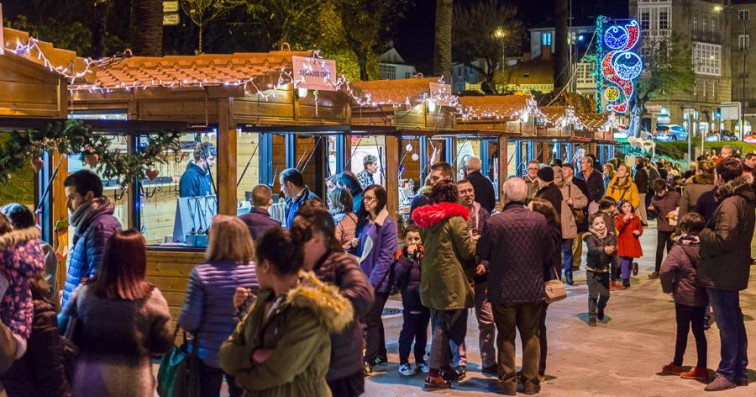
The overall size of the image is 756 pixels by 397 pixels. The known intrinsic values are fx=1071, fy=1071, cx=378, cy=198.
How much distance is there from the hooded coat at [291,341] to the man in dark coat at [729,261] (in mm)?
4898

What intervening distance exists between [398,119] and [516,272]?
925 centimetres

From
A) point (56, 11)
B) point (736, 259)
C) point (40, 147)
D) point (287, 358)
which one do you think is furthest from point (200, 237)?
point (56, 11)

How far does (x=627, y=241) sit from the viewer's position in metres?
14.6

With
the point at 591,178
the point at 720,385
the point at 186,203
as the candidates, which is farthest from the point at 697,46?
the point at 720,385

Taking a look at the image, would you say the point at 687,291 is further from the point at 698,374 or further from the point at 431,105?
the point at 431,105

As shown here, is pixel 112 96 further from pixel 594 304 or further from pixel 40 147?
pixel 594 304

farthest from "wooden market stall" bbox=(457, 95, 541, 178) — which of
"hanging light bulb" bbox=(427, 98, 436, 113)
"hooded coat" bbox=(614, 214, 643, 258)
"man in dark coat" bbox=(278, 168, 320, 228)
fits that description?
"man in dark coat" bbox=(278, 168, 320, 228)

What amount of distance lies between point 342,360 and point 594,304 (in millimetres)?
6900

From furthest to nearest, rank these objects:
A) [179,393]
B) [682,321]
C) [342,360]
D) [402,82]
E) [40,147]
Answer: [402,82] → [682,321] → [40,147] → [179,393] → [342,360]

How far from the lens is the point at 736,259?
859 cm

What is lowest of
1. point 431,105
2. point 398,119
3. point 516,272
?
point 516,272

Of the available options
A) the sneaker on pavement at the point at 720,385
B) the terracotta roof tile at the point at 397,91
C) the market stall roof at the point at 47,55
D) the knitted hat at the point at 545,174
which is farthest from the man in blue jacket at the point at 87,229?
the terracotta roof tile at the point at 397,91

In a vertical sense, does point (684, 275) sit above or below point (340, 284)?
below

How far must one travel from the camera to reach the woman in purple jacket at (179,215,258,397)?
5930mm
